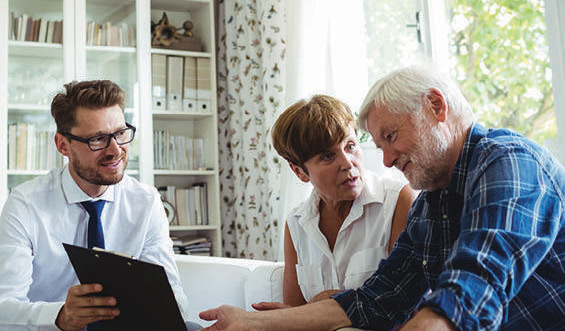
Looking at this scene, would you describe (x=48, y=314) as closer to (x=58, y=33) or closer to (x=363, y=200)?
(x=363, y=200)

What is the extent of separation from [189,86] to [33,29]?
972 mm

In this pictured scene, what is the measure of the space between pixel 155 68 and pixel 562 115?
2.51 metres

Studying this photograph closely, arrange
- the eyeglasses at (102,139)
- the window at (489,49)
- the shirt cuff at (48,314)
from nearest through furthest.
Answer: the shirt cuff at (48,314)
the eyeglasses at (102,139)
the window at (489,49)

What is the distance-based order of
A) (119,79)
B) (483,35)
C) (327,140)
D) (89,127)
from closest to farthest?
1. (327,140)
2. (89,127)
3. (483,35)
4. (119,79)

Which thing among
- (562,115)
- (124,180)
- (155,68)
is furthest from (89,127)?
(155,68)

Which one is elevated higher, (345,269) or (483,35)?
(483,35)

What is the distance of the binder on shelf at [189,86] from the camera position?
3.90 m

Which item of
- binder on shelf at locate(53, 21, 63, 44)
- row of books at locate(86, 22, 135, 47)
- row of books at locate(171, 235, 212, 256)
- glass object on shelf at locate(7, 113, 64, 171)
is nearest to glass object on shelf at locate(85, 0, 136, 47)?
row of books at locate(86, 22, 135, 47)

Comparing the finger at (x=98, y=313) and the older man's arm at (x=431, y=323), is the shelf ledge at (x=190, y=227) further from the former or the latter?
the older man's arm at (x=431, y=323)

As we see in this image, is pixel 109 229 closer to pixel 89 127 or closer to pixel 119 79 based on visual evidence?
pixel 89 127

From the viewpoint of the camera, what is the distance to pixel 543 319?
106 cm

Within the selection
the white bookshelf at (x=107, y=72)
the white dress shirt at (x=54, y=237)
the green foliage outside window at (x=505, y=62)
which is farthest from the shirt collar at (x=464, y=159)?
the white bookshelf at (x=107, y=72)

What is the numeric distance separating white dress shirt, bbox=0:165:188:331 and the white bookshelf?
167 cm

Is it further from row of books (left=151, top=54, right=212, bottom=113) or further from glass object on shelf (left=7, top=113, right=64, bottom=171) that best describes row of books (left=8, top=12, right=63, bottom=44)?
row of books (left=151, top=54, right=212, bottom=113)
